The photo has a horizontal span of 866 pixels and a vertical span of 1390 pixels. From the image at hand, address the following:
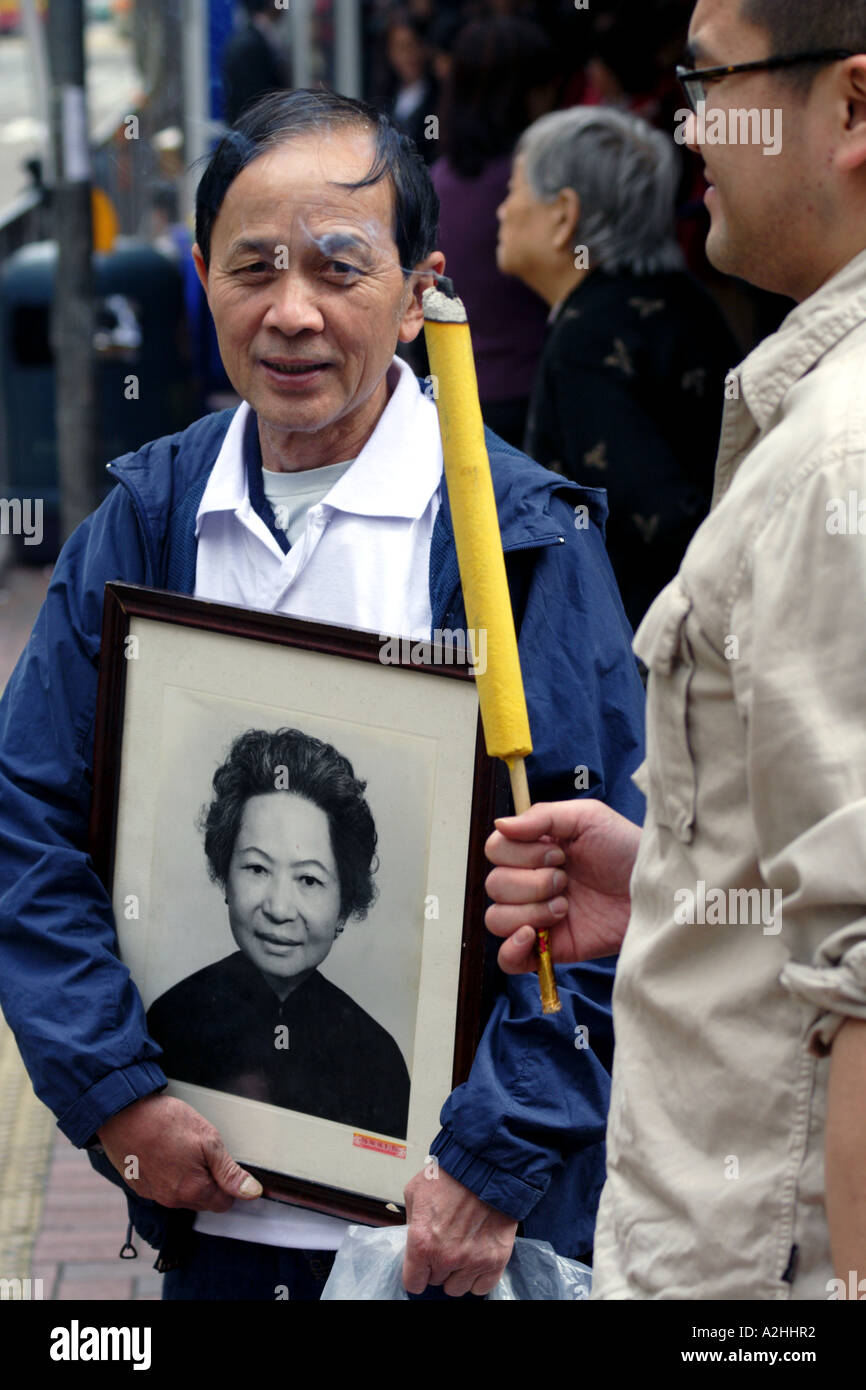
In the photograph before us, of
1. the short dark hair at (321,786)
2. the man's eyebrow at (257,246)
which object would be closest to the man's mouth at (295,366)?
the man's eyebrow at (257,246)

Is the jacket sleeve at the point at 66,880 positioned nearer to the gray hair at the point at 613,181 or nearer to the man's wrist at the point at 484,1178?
the man's wrist at the point at 484,1178

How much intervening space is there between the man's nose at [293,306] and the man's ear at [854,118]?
2.76ft

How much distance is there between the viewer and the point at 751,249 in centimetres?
138

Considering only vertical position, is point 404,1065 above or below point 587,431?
below

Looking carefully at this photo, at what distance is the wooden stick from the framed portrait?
18 centimetres

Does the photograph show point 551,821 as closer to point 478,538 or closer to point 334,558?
point 478,538

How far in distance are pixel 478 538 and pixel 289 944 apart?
0.63 m

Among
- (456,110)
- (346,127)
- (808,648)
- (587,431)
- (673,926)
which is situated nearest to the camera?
(808,648)

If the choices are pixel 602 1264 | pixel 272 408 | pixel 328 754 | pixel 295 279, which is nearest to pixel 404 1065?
pixel 328 754

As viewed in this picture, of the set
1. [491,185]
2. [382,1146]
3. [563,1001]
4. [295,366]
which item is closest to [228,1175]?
[382,1146]

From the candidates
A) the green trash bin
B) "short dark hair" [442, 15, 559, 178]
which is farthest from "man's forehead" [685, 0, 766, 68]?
the green trash bin

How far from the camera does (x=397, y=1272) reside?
1.94 m

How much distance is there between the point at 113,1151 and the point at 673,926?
93cm

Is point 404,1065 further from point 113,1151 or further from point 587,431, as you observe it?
point 587,431
